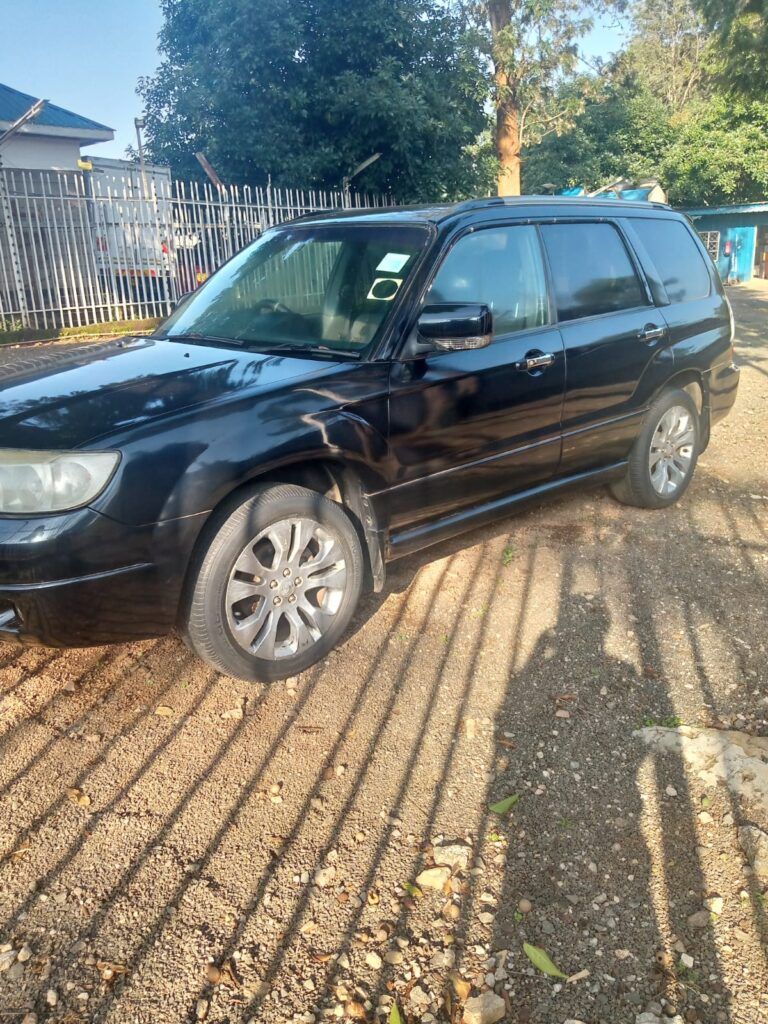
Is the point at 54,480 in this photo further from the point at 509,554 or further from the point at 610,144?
the point at 610,144

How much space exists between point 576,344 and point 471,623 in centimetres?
162

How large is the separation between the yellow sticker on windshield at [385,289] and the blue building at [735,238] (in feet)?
106

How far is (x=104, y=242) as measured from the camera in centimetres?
1172

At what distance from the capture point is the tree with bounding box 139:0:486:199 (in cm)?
1598

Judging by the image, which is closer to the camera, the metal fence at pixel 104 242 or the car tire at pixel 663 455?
the car tire at pixel 663 455

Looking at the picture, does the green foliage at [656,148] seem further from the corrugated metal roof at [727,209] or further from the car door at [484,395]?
the car door at [484,395]

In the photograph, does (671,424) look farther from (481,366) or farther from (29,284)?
(29,284)

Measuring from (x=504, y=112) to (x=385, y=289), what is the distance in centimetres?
2084

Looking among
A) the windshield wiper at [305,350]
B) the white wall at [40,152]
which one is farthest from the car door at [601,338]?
the white wall at [40,152]

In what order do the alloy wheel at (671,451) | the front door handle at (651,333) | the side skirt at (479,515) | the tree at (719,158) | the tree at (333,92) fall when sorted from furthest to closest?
the tree at (719,158)
the tree at (333,92)
the alloy wheel at (671,451)
the front door handle at (651,333)
the side skirt at (479,515)

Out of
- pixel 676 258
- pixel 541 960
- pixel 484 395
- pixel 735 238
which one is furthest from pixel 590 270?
pixel 735 238

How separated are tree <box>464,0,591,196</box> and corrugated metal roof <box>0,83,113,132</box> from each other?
9.76 m

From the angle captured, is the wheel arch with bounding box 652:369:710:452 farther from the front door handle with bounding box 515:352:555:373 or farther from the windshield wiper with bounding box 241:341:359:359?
the windshield wiper with bounding box 241:341:359:359

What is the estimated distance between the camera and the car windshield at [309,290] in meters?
3.75
